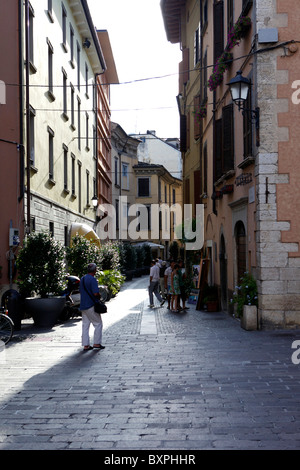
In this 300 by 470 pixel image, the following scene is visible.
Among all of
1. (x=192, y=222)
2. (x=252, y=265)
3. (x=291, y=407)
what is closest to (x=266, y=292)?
(x=252, y=265)

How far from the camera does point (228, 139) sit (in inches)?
628

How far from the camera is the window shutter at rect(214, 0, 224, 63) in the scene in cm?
1745

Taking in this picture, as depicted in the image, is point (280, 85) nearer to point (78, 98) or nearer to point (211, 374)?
point (211, 374)

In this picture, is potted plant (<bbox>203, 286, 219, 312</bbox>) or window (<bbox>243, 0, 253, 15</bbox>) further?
potted plant (<bbox>203, 286, 219, 312</bbox>)

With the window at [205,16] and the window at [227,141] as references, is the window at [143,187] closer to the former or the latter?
the window at [205,16]

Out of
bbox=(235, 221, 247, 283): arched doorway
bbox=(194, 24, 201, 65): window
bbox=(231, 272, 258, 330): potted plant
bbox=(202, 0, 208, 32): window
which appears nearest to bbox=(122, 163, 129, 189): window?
bbox=(194, 24, 201, 65): window

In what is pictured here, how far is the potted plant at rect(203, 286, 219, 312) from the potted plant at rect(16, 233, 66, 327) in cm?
560

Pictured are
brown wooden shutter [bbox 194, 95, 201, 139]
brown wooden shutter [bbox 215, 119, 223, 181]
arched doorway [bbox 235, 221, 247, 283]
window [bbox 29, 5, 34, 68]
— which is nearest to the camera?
arched doorway [bbox 235, 221, 247, 283]

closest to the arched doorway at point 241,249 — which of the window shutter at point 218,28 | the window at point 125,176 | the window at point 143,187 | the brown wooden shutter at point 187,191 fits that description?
the window shutter at point 218,28

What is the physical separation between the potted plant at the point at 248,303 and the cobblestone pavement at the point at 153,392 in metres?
0.36

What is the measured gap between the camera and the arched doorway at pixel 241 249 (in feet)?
48.1

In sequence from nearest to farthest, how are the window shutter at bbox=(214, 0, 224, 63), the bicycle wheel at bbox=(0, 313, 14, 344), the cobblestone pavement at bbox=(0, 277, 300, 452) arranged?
the cobblestone pavement at bbox=(0, 277, 300, 452)
the bicycle wheel at bbox=(0, 313, 14, 344)
the window shutter at bbox=(214, 0, 224, 63)

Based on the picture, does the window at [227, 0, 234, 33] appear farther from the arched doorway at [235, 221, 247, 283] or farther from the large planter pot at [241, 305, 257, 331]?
the large planter pot at [241, 305, 257, 331]

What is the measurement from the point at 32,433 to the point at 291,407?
2.66 meters
